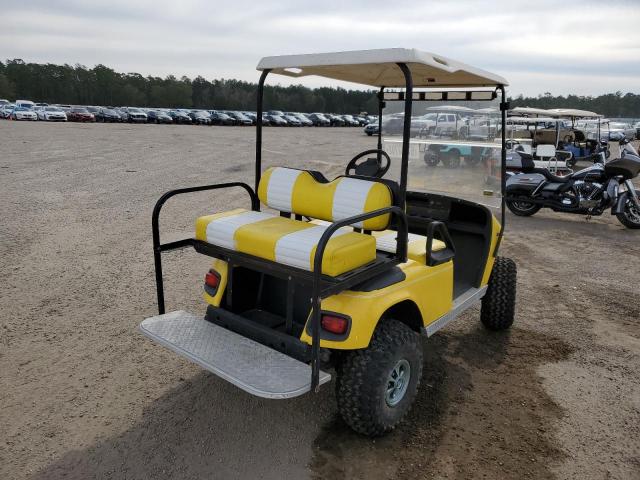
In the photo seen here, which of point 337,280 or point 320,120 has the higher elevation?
point 320,120

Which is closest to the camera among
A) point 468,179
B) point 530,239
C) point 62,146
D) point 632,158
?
point 468,179

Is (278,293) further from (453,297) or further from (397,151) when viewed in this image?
(397,151)

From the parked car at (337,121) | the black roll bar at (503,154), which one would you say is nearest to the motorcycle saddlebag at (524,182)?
the black roll bar at (503,154)

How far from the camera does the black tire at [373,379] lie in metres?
2.63

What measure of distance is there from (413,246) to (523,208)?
274 inches

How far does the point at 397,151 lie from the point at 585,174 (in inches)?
237

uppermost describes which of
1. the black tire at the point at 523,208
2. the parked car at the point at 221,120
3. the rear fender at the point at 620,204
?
the parked car at the point at 221,120

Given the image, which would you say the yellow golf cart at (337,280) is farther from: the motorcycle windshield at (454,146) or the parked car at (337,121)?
the parked car at (337,121)

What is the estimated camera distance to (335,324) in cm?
258

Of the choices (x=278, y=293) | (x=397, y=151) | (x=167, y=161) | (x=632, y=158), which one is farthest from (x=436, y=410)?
(x=167, y=161)

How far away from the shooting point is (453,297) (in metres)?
3.64

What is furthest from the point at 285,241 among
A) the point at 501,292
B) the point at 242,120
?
the point at 242,120

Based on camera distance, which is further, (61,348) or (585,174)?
(585,174)

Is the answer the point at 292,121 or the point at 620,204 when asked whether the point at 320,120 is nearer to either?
the point at 292,121
